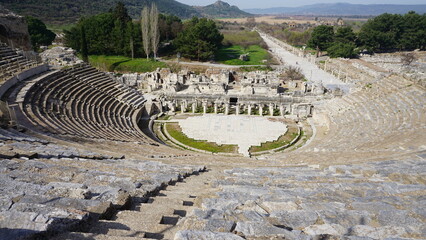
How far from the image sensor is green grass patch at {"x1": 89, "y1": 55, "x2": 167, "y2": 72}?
45.3m

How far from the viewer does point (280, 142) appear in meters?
20.7

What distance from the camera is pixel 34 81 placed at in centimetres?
1833

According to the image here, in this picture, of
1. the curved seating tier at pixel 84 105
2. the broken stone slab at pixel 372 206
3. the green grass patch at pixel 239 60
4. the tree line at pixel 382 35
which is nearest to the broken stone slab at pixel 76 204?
the broken stone slab at pixel 372 206

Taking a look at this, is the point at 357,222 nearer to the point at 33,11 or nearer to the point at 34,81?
the point at 34,81

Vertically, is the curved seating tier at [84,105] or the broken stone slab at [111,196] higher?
the broken stone slab at [111,196]

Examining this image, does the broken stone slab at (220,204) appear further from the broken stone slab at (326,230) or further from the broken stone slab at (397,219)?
the broken stone slab at (397,219)

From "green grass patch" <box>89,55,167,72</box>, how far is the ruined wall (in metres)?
15.4

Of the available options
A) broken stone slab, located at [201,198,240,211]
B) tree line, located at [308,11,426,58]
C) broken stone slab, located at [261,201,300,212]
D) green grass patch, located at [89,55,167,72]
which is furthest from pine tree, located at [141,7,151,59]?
broken stone slab, located at [261,201,300,212]

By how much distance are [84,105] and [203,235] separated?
1959 cm

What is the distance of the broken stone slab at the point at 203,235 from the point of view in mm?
2736

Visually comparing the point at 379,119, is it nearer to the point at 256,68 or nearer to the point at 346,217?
the point at 346,217

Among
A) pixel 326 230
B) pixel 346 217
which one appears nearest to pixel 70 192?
pixel 326 230

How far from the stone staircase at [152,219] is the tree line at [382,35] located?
55.7m

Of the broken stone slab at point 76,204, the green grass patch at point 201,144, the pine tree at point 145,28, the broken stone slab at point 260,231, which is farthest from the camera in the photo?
the pine tree at point 145,28
